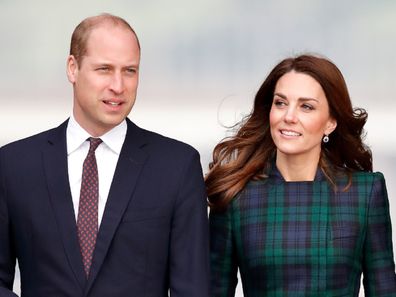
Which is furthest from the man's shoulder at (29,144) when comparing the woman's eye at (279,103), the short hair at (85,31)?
→ the woman's eye at (279,103)

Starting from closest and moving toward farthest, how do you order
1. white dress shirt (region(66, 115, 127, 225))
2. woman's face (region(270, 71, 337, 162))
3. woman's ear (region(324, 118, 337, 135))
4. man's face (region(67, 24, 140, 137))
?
man's face (region(67, 24, 140, 137)) → white dress shirt (region(66, 115, 127, 225)) → woman's face (region(270, 71, 337, 162)) → woman's ear (region(324, 118, 337, 135))

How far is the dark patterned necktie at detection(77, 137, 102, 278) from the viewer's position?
3.77 m

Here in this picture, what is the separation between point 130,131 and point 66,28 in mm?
2721

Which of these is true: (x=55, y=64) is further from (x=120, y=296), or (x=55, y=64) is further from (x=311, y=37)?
(x=120, y=296)

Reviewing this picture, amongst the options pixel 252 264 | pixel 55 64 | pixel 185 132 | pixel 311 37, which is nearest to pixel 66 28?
pixel 55 64

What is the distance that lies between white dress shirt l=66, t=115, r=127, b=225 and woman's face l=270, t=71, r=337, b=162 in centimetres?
51

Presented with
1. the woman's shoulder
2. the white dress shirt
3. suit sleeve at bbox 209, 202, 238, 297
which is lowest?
suit sleeve at bbox 209, 202, 238, 297

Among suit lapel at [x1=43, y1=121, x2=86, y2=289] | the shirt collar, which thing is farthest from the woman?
suit lapel at [x1=43, y1=121, x2=86, y2=289]

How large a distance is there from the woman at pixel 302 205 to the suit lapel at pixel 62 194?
1.92 feet

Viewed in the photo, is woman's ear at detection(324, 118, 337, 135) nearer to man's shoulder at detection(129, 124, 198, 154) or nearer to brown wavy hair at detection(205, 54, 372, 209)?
brown wavy hair at detection(205, 54, 372, 209)

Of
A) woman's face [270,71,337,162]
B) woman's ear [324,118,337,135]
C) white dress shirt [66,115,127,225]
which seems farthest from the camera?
woman's ear [324,118,337,135]

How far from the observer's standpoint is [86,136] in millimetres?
3873

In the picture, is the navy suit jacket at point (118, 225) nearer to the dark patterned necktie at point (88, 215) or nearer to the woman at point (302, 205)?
the dark patterned necktie at point (88, 215)

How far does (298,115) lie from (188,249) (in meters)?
0.58
